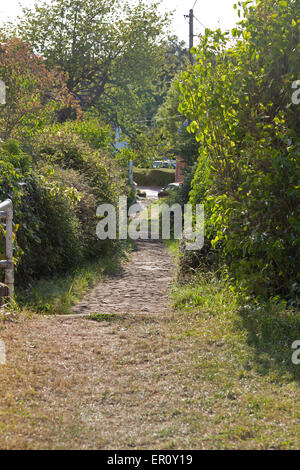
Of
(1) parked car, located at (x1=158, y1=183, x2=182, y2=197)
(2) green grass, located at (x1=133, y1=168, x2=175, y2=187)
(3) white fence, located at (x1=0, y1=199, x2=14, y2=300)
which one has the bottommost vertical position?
(3) white fence, located at (x1=0, y1=199, x2=14, y2=300)

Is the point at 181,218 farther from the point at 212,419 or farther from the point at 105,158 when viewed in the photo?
the point at 212,419

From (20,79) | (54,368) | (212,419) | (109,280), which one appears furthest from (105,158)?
(212,419)

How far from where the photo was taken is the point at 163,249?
14000mm

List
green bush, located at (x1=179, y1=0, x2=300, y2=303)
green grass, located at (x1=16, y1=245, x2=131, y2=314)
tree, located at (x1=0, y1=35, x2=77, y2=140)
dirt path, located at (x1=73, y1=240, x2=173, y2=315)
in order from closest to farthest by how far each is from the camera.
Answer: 1. green bush, located at (x1=179, y1=0, x2=300, y2=303)
2. green grass, located at (x1=16, y1=245, x2=131, y2=314)
3. dirt path, located at (x1=73, y1=240, x2=173, y2=315)
4. tree, located at (x1=0, y1=35, x2=77, y2=140)

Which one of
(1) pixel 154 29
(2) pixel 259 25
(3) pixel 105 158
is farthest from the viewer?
(1) pixel 154 29

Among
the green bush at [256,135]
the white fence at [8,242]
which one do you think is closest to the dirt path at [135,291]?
the white fence at [8,242]

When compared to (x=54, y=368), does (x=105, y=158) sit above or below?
above

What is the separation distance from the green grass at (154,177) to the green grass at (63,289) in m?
33.9

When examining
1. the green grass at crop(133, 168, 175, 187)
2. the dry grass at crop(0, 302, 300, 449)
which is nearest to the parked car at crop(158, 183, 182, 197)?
the dry grass at crop(0, 302, 300, 449)

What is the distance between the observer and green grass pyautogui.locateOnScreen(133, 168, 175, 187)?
144ft

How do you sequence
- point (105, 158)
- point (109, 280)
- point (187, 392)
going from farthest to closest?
point (105, 158), point (109, 280), point (187, 392)

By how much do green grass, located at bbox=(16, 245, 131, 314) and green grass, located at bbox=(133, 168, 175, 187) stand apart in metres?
33.9

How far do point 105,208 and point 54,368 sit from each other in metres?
7.36

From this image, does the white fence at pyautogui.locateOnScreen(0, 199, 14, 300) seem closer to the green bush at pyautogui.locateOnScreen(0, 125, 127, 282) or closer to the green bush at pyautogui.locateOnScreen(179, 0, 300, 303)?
the green bush at pyautogui.locateOnScreen(0, 125, 127, 282)
